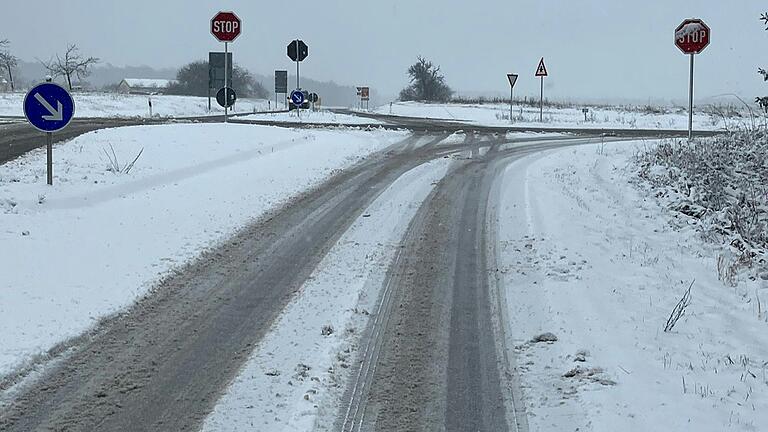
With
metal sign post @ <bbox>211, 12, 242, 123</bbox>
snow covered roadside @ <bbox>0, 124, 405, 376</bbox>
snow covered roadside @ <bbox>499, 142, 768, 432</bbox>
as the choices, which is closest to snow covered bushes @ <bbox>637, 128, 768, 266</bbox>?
snow covered roadside @ <bbox>499, 142, 768, 432</bbox>

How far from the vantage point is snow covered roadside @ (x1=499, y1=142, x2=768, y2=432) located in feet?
15.4

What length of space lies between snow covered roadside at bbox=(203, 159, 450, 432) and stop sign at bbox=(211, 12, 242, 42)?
44.5 ft

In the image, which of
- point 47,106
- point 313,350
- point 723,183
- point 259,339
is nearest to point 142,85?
point 47,106

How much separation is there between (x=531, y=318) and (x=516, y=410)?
189 cm

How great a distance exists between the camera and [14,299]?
6.50 metres

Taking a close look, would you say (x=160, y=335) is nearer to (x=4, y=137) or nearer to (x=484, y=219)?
(x=484, y=219)

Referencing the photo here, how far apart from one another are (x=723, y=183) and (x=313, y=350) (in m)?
8.48

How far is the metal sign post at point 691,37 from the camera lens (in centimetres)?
1641

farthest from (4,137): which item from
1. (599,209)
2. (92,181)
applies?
(599,209)

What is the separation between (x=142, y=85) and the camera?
149 metres

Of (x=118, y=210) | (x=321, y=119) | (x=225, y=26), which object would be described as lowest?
(x=118, y=210)

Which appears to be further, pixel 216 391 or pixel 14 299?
pixel 14 299

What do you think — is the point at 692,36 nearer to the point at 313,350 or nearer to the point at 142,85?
the point at 313,350

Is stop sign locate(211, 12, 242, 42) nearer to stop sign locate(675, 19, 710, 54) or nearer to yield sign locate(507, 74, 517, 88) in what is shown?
stop sign locate(675, 19, 710, 54)
